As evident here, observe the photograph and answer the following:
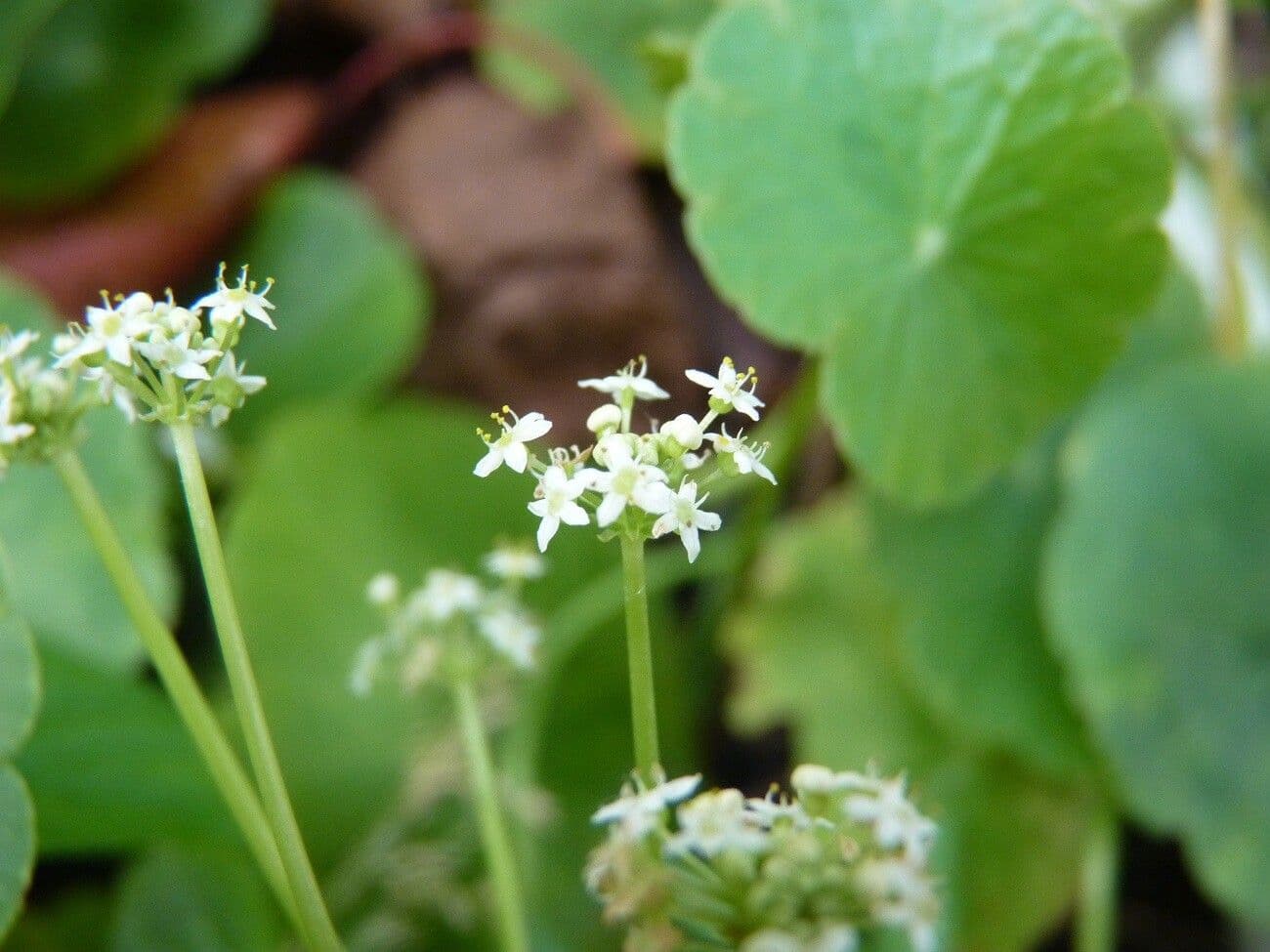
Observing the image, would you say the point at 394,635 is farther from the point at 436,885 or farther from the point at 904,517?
the point at 904,517

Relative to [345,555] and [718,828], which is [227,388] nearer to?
[718,828]

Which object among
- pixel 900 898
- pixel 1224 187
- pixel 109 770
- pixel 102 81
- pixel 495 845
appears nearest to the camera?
pixel 900 898

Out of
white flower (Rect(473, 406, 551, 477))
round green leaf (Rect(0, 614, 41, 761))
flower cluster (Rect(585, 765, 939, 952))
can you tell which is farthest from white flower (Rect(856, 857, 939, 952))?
round green leaf (Rect(0, 614, 41, 761))

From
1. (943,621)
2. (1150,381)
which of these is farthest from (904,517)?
(1150,381)

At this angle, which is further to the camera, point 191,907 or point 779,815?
point 191,907

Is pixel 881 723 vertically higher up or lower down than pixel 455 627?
higher up

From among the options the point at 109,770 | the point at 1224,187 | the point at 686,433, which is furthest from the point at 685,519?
the point at 1224,187
